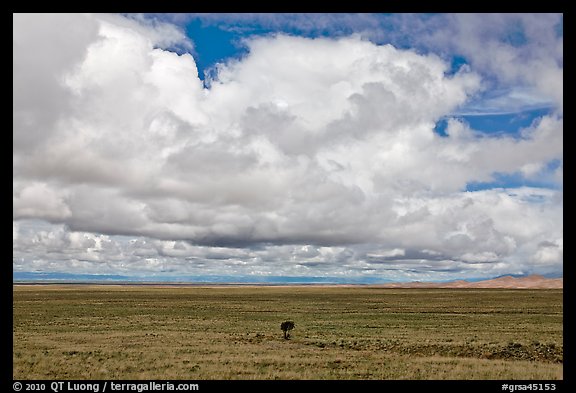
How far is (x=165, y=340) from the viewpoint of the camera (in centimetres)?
3281

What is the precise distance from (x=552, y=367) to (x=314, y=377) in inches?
484

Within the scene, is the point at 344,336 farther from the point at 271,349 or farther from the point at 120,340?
the point at 120,340

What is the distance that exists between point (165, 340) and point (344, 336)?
45.4 feet

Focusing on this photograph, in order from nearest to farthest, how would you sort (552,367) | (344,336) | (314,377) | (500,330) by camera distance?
(314,377)
(552,367)
(344,336)
(500,330)
